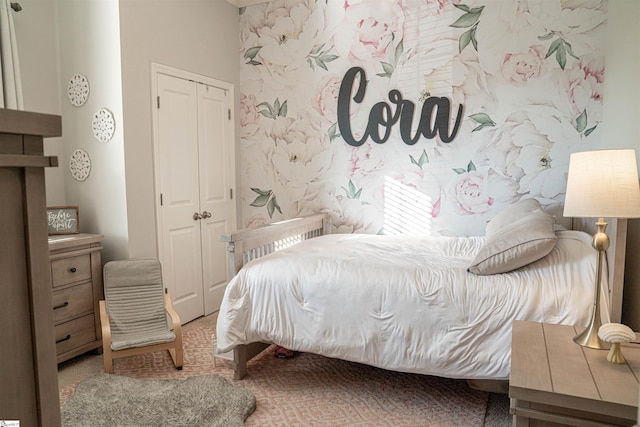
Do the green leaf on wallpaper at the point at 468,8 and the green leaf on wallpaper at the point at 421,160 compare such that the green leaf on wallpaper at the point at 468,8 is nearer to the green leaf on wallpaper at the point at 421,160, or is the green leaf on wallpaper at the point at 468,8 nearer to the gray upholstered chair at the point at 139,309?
the green leaf on wallpaper at the point at 421,160

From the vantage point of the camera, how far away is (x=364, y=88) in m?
3.62

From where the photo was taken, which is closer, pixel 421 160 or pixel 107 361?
pixel 107 361

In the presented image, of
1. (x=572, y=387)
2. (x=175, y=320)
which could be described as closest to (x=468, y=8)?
(x=572, y=387)

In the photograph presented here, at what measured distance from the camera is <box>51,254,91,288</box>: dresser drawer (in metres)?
2.63

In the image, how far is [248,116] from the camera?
13.5ft

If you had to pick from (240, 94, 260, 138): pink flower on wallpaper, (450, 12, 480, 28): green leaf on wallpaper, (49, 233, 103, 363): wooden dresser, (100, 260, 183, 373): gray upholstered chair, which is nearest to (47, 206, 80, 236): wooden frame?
(49, 233, 103, 363): wooden dresser

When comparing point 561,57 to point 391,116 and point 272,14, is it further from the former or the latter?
point 272,14

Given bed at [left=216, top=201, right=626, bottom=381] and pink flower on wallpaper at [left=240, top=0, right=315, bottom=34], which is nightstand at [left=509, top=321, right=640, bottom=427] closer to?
bed at [left=216, top=201, right=626, bottom=381]

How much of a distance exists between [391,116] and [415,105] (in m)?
0.21

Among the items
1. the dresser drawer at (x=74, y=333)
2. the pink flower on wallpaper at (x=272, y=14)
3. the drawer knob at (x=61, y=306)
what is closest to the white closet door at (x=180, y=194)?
the dresser drawer at (x=74, y=333)

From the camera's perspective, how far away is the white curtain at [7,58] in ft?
8.55

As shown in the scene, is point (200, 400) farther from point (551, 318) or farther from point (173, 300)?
point (551, 318)

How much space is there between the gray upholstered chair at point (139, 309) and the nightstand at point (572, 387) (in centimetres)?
203

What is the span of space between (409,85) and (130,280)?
2.60 metres
